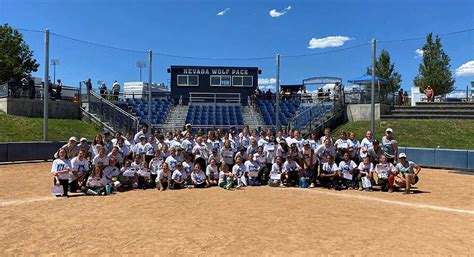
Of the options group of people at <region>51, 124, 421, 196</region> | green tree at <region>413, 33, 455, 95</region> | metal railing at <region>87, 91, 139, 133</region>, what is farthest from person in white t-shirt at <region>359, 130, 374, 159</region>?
green tree at <region>413, 33, 455, 95</region>

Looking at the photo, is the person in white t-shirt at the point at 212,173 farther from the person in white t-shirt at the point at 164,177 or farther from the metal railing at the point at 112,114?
the metal railing at the point at 112,114

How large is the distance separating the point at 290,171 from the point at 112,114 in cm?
1650

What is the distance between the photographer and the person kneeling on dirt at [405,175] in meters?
11.5

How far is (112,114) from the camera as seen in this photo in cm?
2597

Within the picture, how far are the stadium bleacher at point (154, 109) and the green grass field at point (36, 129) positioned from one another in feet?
15.8

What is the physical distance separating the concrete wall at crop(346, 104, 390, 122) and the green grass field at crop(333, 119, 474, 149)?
1.06 meters

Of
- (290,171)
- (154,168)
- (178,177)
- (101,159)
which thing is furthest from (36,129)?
(290,171)

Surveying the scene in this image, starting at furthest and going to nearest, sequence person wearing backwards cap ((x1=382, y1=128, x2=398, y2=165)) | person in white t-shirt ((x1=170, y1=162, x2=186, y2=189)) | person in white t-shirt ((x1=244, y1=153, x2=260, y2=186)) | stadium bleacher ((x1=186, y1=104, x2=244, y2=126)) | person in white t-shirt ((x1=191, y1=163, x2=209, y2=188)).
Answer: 1. stadium bleacher ((x1=186, y1=104, x2=244, y2=126))
2. person in white t-shirt ((x1=244, y1=153, x2=260, y2=186))
3. person wearing backwards cap ((x1=382, y1=128, x2=398, y2=165))
4. person in white t-shirt ((x1=191, y1=163, x2=209, y2=188))
5. person in white t-shirt ((x1=170, y1=162, x2=186, y2=189))

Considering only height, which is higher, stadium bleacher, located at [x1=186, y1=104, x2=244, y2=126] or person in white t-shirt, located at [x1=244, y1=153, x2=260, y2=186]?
stadium bleacher, located at [x1=186, y1=104, x2=244, y2=126]

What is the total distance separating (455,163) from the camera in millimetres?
16859

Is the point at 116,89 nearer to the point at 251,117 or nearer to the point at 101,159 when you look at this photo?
the point at 251,117

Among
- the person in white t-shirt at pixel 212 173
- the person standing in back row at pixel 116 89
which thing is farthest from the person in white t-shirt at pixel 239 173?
the person standing in back row at pixel 116 89

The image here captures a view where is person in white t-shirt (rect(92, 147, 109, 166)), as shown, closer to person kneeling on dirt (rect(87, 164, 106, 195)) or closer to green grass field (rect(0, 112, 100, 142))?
person kneeling on dirt (rect(87, 164, 106, 195))

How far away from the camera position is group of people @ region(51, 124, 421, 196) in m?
11.6
